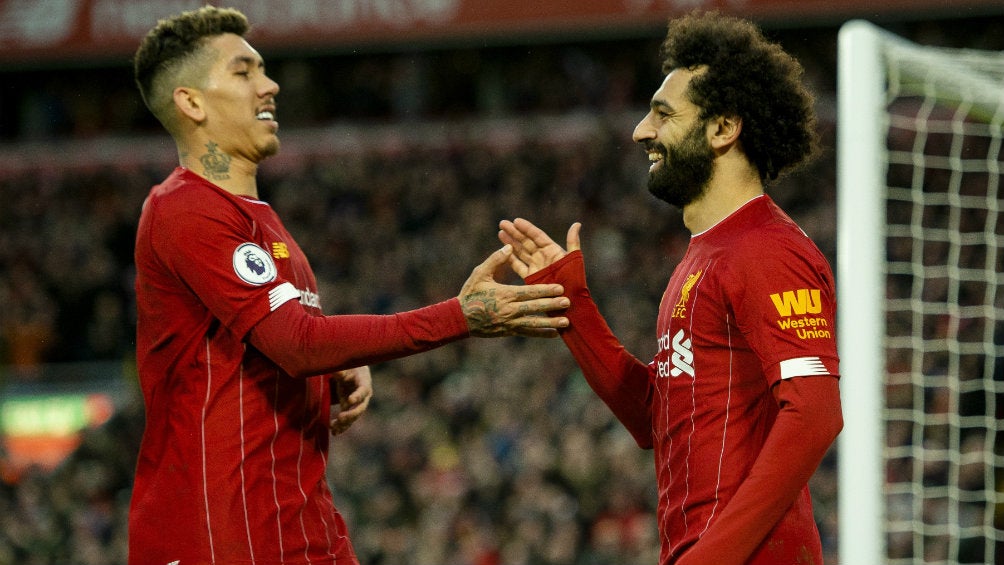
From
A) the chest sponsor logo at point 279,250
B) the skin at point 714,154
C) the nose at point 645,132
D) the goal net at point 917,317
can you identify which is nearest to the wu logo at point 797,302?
the skin at point 714,154

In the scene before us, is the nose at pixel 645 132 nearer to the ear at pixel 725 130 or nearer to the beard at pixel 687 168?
the beard at pixel 687 168

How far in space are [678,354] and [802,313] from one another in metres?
0.41

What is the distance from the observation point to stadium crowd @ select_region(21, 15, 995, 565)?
10.2 m

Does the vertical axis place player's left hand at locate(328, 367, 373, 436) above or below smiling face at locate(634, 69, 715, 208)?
below

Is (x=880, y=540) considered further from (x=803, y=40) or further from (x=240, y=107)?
(x=803, y=40)

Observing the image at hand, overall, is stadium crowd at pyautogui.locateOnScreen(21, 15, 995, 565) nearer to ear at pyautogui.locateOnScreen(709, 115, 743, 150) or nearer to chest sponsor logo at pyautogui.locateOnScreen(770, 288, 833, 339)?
ear at pyautogui.locateOnScreen(709, 115, 743, 150)

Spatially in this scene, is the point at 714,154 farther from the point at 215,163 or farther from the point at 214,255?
the point at 215,163

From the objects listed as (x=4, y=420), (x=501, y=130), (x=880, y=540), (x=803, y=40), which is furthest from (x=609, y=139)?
(x=880, y=540)

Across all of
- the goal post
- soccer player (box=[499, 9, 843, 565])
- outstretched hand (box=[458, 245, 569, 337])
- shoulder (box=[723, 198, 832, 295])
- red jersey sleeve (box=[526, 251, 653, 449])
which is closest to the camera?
soccer player (box=[499, 9, 843, 565])

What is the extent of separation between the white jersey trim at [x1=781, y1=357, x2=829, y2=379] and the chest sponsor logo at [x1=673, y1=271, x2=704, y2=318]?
386 millimetres

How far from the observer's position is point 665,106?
3.35 m

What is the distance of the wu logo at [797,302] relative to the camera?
2.87 m

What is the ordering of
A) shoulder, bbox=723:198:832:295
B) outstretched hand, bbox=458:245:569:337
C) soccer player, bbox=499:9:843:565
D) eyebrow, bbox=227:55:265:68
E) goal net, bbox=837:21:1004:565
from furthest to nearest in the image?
goal net, bbox=837:21:1004:565
eyebrow, bbox=227:55:265:68
outstretched hand, bbox=458:245:569:337
shoulder, bbox=723:198:832:295
soccer player, bbox=499:9:843:565

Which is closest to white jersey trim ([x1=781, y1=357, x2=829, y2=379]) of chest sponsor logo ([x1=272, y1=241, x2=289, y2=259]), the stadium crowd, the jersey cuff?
the jersey cuff
